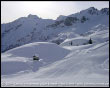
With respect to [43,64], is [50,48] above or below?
above

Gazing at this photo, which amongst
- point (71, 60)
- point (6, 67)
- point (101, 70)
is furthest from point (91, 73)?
point (6, 67)

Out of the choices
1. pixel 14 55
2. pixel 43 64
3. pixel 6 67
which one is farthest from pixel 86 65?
pixel 14 55

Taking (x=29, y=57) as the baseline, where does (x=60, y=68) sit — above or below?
below

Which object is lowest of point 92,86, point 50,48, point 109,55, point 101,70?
point 92,86

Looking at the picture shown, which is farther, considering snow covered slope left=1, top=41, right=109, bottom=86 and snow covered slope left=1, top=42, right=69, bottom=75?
snow covered slope left=1, top=42, right=69, bottom=75

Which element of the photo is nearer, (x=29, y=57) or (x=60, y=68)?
(x=60, y=68)

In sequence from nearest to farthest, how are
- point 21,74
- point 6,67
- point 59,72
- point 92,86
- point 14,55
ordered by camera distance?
point 92,86 < point 59,72 < point 21,74 < point 6,67 < point 14,55

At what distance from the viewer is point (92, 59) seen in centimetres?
4009

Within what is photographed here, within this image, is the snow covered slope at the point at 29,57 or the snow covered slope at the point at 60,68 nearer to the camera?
the snow covered slope at the point at 60,68

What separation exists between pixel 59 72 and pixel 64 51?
1408 cm

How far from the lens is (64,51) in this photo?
50.4 m

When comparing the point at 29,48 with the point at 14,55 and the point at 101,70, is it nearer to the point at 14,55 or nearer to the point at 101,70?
the point at 14,55

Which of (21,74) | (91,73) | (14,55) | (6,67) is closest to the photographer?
(91,73)

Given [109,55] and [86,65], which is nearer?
[86,65]
